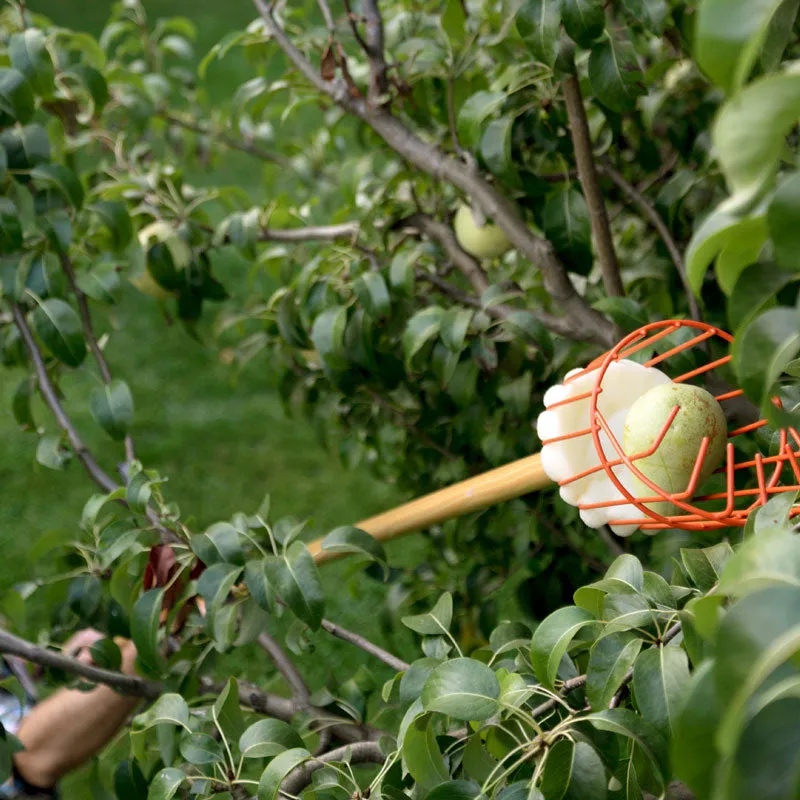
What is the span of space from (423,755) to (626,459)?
0.29 m

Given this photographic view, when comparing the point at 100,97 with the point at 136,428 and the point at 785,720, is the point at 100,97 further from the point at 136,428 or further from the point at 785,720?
the point at 136,428

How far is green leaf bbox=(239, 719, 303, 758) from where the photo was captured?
0.83 meters

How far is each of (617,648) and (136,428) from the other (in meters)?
2.72

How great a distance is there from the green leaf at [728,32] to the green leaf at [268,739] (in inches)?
25.9

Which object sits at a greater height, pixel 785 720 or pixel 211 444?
pixel 785 720

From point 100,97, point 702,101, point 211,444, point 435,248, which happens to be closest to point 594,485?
point 435,248

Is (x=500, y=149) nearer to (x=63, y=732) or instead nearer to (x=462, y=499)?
(x=462, y=499)

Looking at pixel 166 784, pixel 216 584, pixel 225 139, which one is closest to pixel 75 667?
pixel 216 584

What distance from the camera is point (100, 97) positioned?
1.53 m

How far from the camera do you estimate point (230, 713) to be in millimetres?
923

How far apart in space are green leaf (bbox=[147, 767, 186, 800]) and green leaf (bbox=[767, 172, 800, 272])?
630 millimetres

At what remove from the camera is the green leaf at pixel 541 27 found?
41.7 inches

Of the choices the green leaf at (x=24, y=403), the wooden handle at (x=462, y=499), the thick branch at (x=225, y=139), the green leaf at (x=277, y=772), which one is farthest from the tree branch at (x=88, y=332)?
the thick branch at (x=225, y=139)

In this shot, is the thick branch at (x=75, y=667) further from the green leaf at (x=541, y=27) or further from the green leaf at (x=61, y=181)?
the green leaf at (x=541, y=27)
